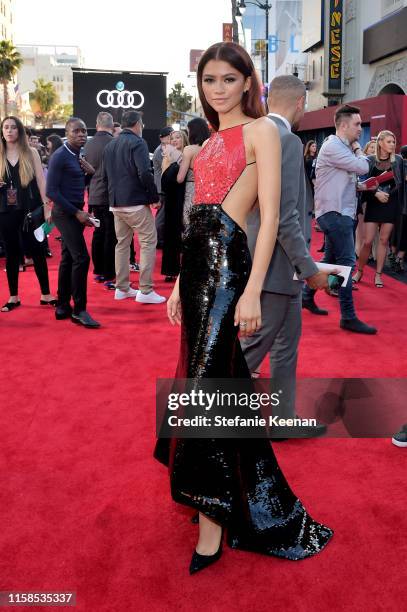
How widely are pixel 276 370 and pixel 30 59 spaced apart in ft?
571

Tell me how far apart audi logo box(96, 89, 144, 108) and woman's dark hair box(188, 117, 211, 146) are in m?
18.7

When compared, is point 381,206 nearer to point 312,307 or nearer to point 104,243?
point 312,307

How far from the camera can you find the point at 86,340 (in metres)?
5.41

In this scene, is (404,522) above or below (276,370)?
below

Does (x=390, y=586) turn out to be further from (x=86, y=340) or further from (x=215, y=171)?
(x=86, y=340)

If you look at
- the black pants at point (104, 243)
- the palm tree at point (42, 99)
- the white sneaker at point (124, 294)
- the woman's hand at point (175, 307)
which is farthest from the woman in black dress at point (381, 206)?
the palm tree at point (42, 99)

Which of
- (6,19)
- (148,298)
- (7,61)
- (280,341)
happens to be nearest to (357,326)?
(148,298)

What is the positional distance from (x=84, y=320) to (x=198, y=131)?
2.48 metres

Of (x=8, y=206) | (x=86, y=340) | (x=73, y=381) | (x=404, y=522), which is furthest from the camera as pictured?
(x=8, y=206)

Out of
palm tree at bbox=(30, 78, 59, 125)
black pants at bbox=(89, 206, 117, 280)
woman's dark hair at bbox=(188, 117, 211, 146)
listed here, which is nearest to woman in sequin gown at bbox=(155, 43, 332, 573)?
woman's dark hair at bbox=(188, 117, 211, 146)

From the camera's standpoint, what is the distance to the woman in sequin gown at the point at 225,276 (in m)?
2.15

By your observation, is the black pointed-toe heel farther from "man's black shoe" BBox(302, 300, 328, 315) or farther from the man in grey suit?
"man's black shoe" BBox(302, 300, 328, 315)

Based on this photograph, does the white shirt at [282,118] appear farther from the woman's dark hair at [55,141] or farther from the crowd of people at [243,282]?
the woman's dark hair at [55,141]

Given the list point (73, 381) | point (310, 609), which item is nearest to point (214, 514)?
point (310, 609)
